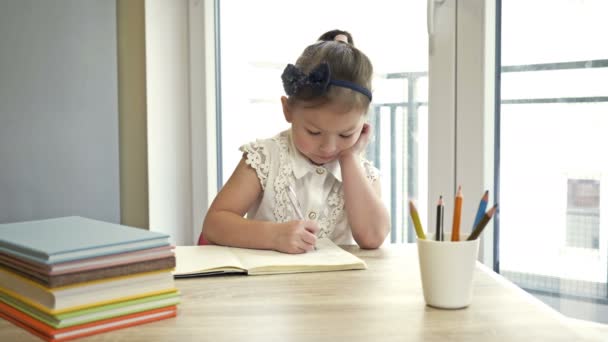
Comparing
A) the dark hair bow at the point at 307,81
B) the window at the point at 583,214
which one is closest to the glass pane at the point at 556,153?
the window at the point at 583,214

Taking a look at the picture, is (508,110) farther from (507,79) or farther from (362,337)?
(362,337)

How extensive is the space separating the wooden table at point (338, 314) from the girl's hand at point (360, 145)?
542 mm

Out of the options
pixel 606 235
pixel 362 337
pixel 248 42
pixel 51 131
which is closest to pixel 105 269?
pixel 362 337

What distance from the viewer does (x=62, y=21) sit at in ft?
7.00

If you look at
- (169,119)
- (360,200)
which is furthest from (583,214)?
(169,119)

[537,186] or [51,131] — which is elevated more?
[51,131]

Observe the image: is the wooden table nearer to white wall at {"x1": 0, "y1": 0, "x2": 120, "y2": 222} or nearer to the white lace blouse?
the white lace blouse

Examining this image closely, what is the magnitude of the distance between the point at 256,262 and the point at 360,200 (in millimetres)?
474

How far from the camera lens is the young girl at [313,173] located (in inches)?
48.8

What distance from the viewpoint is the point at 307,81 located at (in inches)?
51.1

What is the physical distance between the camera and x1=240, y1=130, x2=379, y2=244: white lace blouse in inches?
58.8

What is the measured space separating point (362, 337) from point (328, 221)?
84cm

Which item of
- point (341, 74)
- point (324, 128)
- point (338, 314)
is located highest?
point (341, 74)

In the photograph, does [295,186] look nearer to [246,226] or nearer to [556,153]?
[246,226]
